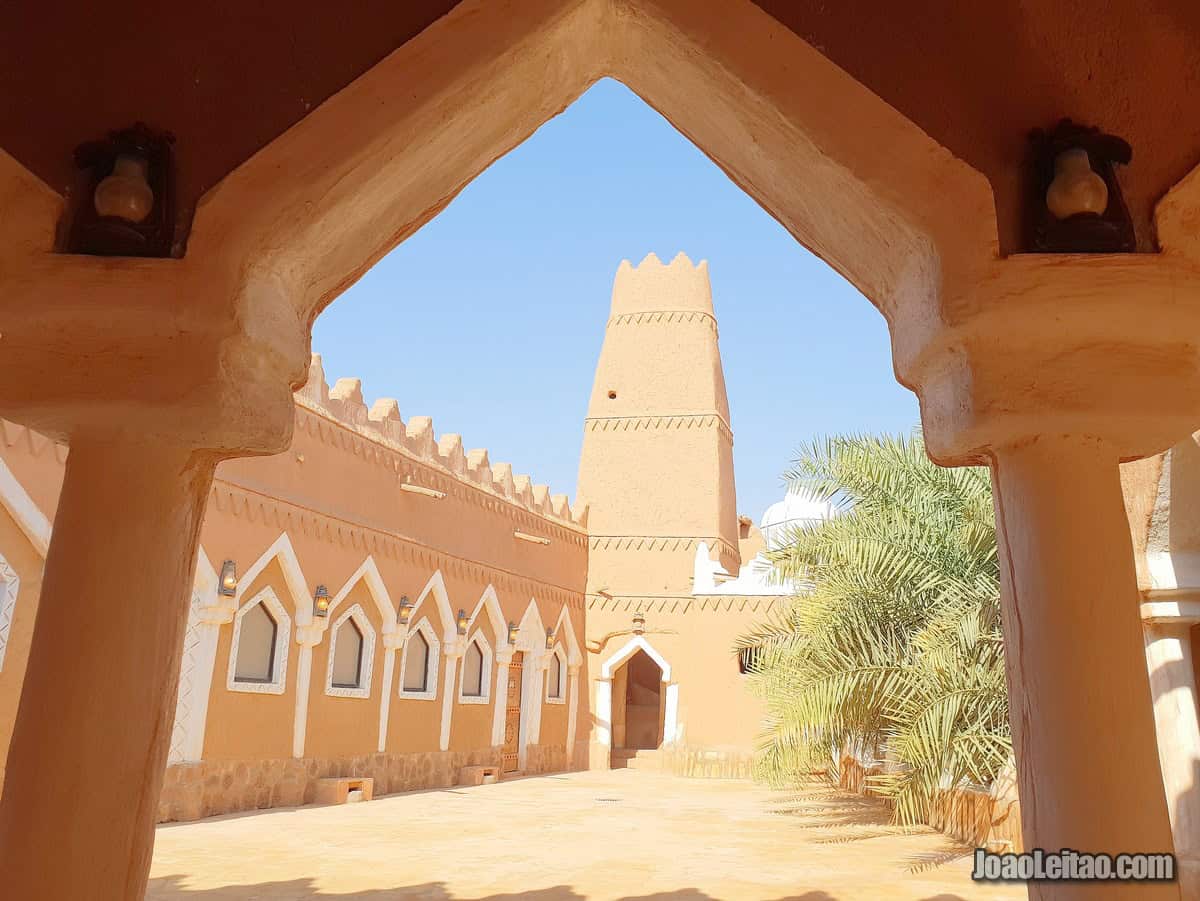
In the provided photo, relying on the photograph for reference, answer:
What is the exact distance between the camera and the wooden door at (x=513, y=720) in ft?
52.1

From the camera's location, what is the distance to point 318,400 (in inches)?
462

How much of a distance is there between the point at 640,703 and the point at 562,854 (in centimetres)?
1502

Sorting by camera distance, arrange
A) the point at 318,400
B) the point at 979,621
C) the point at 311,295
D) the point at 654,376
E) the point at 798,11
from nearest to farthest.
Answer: the point at 798,11
the point at 311,295
the point at 979,621
the point at 318,400
the point at 654,376

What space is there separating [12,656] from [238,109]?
7.24 m

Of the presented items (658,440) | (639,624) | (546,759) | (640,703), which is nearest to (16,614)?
(546,759)

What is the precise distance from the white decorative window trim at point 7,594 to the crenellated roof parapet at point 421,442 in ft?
11.5

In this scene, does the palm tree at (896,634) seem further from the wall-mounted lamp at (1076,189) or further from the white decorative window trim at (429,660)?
the wall-mounted lamp at (1076,189)

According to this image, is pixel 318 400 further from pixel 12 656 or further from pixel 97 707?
pixel 97 707

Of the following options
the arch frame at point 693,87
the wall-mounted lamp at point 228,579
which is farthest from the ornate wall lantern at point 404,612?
the arch frame at point 693,87

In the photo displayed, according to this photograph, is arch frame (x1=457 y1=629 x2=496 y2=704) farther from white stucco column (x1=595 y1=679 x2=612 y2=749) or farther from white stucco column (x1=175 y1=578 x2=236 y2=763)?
white stucco column (x1=175 y1=578 x2=236 y2=763)

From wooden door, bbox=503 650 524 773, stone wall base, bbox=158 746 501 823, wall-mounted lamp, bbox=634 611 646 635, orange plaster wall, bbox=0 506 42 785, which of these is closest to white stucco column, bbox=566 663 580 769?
wall-mounted lamp, bbox=634 611 646 635

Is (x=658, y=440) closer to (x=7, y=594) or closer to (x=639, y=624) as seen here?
(x=639, y=624)

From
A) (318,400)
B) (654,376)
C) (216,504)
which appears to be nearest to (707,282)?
(654,376)

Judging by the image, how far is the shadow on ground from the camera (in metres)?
5.86
